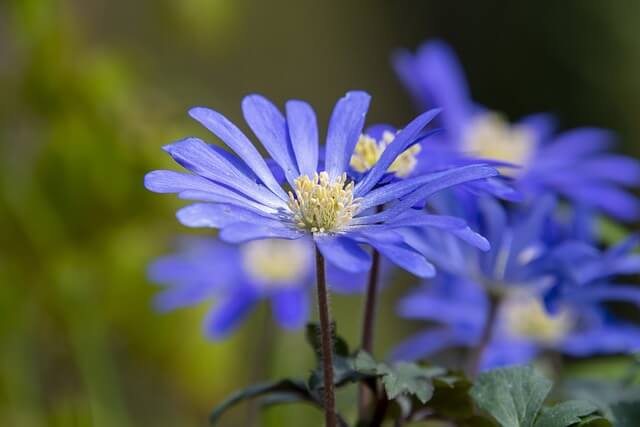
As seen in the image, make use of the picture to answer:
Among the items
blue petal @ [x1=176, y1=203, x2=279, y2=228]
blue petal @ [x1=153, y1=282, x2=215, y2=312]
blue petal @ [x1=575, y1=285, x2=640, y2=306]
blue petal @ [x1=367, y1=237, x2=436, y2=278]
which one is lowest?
blue petal @ [x1=153, y1=282, x2=215, y2=312]

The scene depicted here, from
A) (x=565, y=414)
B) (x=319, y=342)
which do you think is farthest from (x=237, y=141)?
(x=565, y=414)

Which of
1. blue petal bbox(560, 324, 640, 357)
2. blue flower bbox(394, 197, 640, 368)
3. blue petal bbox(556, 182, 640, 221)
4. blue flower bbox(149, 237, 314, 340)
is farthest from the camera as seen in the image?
blue flower bbox(149, 237, 314, 340)

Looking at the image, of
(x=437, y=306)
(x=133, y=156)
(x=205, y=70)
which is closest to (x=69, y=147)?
(x=133, y=156)

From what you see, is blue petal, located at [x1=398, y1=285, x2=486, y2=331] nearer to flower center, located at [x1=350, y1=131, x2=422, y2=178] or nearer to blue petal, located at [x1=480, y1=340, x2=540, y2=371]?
blue petal, located at [x1=480, y1=340, x2=540, y2=371]

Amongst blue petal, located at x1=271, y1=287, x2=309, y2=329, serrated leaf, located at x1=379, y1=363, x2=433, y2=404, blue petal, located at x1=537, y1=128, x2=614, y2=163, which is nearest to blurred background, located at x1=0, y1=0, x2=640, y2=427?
blue petal, located at x1=271, y1=287, x2=309, y2=329

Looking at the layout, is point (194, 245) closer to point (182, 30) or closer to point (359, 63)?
point (182, 30)

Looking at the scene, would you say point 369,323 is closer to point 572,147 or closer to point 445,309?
point 445,309
